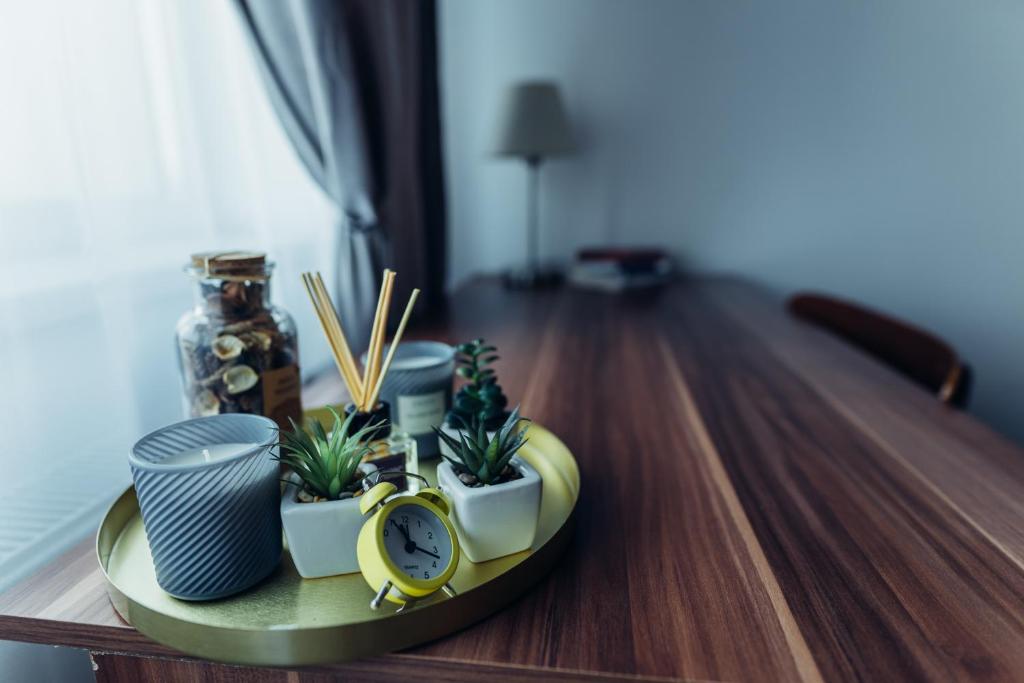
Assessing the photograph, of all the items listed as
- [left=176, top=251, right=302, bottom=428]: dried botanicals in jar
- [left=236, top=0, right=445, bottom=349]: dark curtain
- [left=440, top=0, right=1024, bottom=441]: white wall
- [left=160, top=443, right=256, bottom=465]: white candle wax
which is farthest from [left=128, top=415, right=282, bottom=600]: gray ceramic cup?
[left=440, top=0, right=1024, bottom=441]: white wall

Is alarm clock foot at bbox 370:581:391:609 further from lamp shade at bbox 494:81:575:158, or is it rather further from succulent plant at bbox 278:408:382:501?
lamp shade at bbox 494:81:575:158

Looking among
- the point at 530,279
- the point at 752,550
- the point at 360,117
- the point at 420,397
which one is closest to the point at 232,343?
the point at 420,397

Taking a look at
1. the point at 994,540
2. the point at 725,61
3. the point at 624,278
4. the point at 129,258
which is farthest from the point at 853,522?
the point at 725,61

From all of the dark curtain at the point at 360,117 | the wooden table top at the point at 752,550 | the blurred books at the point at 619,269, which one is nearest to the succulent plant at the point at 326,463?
the wooden table top at the point at 752,550

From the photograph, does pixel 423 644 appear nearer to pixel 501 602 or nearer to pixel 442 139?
pixel 501 602

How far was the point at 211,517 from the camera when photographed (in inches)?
16.2

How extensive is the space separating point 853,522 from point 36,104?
949 millimetres

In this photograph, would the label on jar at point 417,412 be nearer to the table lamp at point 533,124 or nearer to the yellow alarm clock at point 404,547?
the yellow alarm clock at point 404,547

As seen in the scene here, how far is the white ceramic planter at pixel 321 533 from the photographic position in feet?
1.41

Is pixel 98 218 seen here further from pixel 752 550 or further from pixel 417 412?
pixel 752 550

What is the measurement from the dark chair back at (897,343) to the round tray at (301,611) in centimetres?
82

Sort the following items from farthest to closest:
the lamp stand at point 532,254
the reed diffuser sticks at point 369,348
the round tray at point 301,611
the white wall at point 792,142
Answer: the lamp stand at point 532,254, the white wall at point 792,142, the reed diffuser sticks at point 369,348, the round tray at point 301,611

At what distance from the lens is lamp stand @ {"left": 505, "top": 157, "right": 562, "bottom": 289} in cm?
176

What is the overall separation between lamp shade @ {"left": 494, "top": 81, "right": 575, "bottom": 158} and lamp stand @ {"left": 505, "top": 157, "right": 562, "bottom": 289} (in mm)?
64
